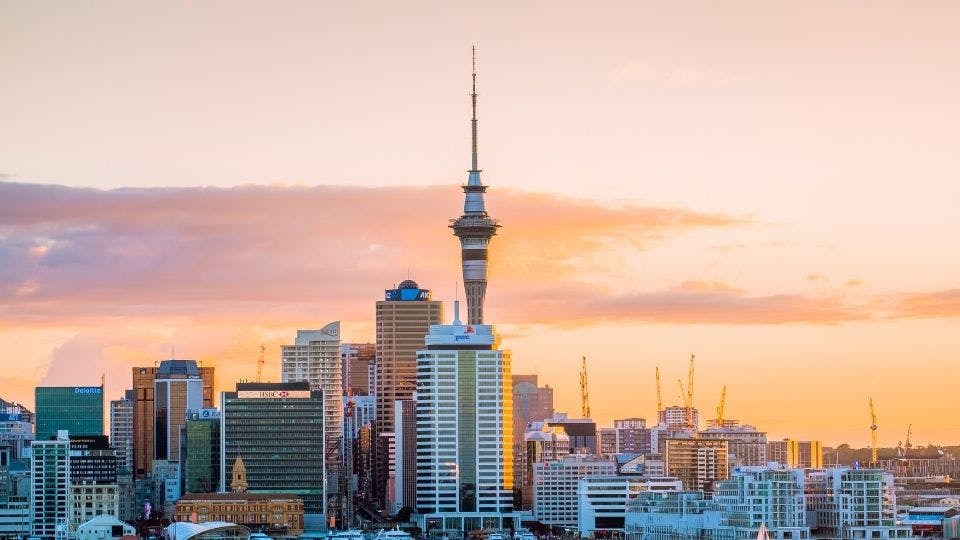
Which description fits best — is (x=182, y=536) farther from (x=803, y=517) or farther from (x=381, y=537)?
(x=803, y=517)

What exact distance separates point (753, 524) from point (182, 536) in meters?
49.6

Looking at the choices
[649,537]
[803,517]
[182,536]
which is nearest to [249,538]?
[182,536]

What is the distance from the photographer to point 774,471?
595 ft

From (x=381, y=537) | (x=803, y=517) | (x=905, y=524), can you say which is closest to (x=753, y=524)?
(x=803, y=517)

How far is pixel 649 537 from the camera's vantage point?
197750mm

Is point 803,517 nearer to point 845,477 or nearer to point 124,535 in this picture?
point 845,477

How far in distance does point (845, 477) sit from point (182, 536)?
56869 millimetres

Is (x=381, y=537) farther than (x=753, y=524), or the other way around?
(x=381, y=537)

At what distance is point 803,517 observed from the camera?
179625 millimetres

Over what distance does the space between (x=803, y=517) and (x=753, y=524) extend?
16.8 ft

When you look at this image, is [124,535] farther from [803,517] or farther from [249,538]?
[803,517]

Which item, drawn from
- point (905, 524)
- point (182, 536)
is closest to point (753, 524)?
point (905, 524)

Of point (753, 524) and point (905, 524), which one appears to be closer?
point (753, 524)

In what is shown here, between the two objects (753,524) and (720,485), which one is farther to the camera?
(720,485)
